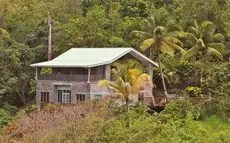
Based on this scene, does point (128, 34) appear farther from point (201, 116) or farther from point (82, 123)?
point (82, 123)

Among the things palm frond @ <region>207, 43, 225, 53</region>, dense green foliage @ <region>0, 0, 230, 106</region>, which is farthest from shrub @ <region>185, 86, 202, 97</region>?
palm frond @ <region>207, 43, 225, 53</region>

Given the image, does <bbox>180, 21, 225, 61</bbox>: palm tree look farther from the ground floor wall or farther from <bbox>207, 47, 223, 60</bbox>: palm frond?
the ground floor wall

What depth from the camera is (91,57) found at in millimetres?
36656

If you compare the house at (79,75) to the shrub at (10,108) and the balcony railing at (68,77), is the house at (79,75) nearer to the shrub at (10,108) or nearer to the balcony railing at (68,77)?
the balcony railing at (68,77)

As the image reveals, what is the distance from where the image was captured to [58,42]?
43969 mm

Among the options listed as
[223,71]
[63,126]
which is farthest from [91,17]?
[63,126]

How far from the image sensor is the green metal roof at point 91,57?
35.4m

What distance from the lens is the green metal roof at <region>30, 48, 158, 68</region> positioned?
35.4m

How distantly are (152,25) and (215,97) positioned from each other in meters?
10.3

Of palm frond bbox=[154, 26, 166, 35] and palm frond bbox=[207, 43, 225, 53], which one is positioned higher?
palm frond bbox=[154, 26, 166, 35]

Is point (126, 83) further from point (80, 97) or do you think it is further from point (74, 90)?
point (74, 90)

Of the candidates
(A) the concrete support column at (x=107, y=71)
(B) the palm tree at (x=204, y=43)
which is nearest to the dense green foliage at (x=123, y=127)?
(A) the concrete support column at (x=107, y=71)

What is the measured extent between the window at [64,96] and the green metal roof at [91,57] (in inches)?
72.6

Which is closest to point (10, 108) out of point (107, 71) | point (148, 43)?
point (107, 71)
